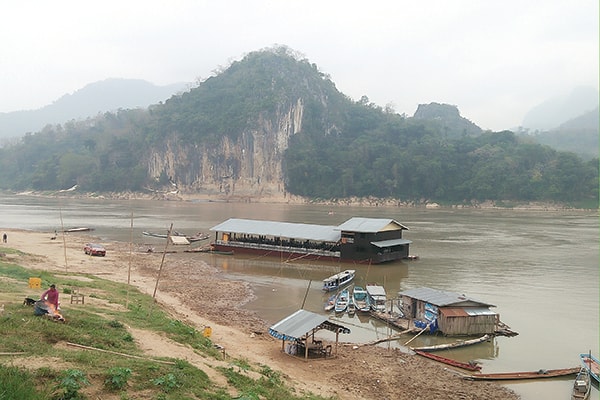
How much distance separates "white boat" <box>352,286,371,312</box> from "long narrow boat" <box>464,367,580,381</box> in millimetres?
7938

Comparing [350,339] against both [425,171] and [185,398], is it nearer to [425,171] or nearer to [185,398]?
[185,398]

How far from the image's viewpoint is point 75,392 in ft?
27.6

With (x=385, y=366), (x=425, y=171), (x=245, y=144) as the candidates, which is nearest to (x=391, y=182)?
(x=425, y=171)

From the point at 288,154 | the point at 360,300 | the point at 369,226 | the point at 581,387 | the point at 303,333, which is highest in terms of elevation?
the point at 288,154

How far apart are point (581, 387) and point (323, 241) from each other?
24658mm

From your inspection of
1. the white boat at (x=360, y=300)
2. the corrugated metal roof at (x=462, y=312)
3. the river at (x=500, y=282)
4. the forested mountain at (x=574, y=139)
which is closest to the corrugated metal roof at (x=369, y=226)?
the river at (x=500, y=282)

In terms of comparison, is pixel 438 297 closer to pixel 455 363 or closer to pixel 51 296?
pixel 455 363

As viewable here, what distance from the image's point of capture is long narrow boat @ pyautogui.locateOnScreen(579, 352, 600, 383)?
1622cm

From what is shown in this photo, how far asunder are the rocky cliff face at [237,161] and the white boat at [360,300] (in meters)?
108

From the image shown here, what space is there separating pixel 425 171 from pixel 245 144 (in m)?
54.1

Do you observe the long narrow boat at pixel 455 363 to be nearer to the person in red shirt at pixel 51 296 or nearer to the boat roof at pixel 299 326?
the boat roof at pixel 299 326

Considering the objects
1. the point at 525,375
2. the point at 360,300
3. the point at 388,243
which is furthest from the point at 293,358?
the point at 388,243

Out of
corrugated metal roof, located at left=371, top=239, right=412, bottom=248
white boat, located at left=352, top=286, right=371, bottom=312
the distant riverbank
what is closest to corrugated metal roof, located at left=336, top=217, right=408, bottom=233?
corrugated metal roof, located at left=371, top=239, right=412, bottom=248

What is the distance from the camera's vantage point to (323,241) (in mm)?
38656
